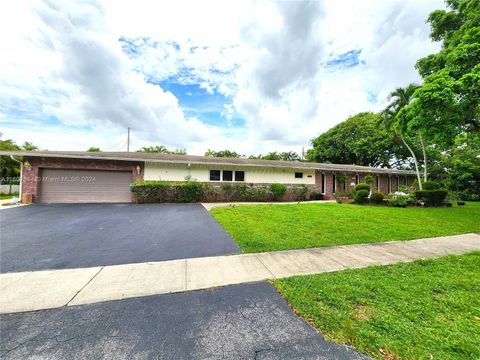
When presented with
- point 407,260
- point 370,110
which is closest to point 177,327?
point 407,260

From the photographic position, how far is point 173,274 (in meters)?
3.31

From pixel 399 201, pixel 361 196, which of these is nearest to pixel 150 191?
pixel 361 196

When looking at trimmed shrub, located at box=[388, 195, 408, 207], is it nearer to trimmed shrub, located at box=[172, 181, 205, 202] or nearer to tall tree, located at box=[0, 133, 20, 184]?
trimmed shrub, located at box=[172, 181, 205, 202]

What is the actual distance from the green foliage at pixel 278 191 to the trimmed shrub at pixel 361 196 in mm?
4670

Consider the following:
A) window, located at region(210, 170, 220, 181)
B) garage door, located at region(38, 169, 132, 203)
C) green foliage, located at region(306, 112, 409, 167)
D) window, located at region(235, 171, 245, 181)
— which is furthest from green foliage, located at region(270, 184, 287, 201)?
green foliage, located at region(306, 112, 409, 167)

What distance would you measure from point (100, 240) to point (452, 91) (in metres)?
12.5

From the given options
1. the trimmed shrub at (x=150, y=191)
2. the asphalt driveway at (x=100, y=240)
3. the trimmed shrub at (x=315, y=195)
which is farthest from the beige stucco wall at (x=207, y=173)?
the asphalt driveway at (x=100, y=240)

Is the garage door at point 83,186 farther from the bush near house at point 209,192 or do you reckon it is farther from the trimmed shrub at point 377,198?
the trimmed shrub at point 377,198

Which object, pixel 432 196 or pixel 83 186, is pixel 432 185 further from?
pixel 83 186

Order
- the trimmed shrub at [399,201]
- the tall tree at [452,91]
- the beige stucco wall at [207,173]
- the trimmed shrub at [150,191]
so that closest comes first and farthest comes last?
the tall tree at [452,91]
the trimmed shrub at [150,191]
the trimmed shrub at [399,201]
the beige stucco wall at [207,173]

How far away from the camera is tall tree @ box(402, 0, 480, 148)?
6.99 m

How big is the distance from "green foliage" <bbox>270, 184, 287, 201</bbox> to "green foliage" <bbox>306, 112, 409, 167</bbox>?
16.3 m

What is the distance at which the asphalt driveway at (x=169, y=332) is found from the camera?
178 centimetres

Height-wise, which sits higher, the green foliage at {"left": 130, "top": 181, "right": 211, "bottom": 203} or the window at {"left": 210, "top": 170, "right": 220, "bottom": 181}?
the window at {"left": 210, "top": 170, "right": 220, "bottom": 181}
